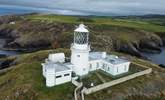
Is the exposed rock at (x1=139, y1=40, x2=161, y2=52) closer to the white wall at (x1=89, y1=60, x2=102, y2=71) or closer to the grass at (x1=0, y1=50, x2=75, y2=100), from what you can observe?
the white wall at (x1=89, y1=60, x2=102, y2=71)

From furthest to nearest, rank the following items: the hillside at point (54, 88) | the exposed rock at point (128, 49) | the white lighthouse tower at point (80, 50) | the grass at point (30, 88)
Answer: the exposed rock at point (128, 49) → the white lighthouse tower at point (80, 50) → the hillside at point (54, 88) → the grass at point (30, 88)

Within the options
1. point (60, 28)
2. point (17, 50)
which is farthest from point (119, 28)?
point (17, 50)

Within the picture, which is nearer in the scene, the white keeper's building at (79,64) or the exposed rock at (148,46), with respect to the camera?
the white keeper's building at (79,64)

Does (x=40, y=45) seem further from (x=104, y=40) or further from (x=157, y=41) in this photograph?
(x=157, y=41)

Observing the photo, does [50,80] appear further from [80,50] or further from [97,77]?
[97,77]

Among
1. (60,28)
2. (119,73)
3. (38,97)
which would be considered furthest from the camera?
(60,28)

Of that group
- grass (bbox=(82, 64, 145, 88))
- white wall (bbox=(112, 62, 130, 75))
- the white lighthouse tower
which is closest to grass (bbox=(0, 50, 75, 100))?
grass (bbox=(82, 64, 145, 88))

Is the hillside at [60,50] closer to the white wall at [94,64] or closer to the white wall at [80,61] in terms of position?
the white wall at [80,61]

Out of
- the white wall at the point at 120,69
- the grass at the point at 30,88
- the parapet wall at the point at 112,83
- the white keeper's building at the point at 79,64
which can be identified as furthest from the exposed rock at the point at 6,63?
the parapet wall at the point at 112,83
